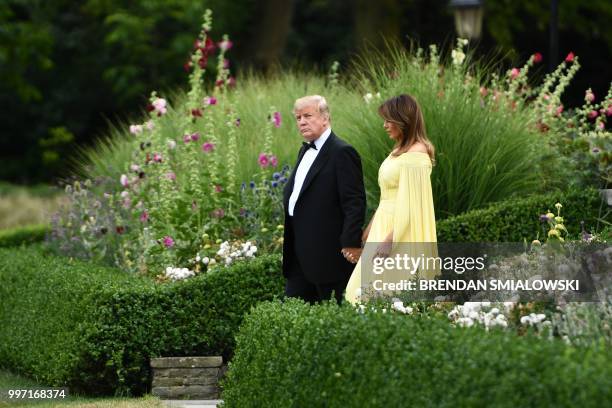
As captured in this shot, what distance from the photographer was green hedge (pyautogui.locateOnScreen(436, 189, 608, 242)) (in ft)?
32.0

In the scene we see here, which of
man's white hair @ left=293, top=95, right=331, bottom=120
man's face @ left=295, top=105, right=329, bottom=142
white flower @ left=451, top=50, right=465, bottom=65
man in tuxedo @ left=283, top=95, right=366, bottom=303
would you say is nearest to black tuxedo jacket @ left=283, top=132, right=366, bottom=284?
man in tuxedo @ left=283, top=95, right=366, bottom=303

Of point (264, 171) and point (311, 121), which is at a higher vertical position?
point (264, 171)

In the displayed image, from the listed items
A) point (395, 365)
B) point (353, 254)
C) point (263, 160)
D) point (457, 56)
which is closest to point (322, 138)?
point (353, 254)

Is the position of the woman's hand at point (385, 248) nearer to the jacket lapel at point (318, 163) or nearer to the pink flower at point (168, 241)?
the jacket lapel at point (318, 163)

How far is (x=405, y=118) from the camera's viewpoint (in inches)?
280

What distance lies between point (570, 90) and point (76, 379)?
20.0 metres

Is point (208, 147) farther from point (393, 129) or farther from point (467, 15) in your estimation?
point (467, 15)

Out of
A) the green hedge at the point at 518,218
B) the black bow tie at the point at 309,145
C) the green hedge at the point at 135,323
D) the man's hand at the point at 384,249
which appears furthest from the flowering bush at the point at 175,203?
the man's hand at the point at 384,249

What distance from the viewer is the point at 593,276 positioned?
7.31 m

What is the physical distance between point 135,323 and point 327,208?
2.01 meters

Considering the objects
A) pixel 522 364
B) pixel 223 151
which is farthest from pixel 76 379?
pixel 522 364

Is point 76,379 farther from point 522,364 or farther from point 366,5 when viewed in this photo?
point 366,5

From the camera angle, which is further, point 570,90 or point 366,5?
point 570,90

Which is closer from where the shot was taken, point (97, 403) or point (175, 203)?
point (97, 403)
